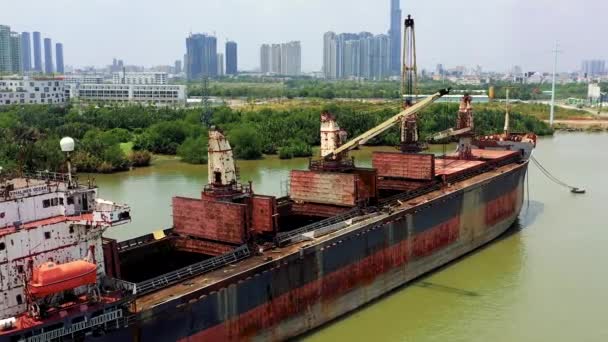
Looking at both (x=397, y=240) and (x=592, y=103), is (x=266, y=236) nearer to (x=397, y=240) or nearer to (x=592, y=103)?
(x=397, y=240)

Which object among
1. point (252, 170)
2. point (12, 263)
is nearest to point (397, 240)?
point (12, 263)

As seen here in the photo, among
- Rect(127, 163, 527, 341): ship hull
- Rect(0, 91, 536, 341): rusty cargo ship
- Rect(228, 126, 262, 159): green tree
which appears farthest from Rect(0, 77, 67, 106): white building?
Rect(127, 163, 527, 341): ship hull

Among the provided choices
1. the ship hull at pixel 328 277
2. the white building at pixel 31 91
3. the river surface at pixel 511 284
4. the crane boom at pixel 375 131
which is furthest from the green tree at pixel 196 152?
the white building at pixel 31 91

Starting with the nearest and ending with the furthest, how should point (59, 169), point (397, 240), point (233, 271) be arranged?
point (233, 271) < point (397, 240) < point (59, 169)

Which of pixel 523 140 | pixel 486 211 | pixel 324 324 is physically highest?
pixel 523 140

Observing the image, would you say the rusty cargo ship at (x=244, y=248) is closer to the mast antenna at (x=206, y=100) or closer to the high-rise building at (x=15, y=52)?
the mast antenna at (x=206, y=100)

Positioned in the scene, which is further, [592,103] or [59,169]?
[592,103]
